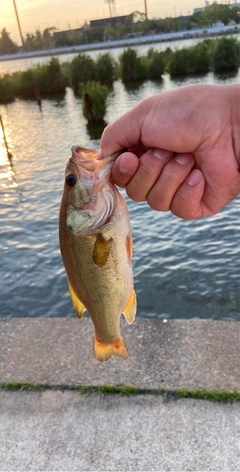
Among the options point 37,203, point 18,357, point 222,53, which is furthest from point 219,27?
point 18,357

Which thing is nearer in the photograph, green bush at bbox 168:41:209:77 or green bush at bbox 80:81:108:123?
green bush at bbox 80:81:108:123

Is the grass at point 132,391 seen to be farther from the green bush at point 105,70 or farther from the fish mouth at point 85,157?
the green bush at point 105,70

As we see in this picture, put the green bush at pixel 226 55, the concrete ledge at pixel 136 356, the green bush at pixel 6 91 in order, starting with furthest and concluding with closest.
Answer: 1. the green bush at pixel 6 91
2. the green bush at pixel 226 55
3. the concrete ledge at pixel 136 356

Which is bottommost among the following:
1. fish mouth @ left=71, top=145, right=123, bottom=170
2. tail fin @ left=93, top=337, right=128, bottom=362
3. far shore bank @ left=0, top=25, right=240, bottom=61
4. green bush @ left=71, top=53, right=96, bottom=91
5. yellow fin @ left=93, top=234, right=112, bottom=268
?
far shore bank @ left=0, top=25, right=240, bottom=61

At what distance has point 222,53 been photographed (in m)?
40.6

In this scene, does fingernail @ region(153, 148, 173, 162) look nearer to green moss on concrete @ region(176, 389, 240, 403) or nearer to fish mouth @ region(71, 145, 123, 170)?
fish mouth @ region(71, 145, 123, 170)

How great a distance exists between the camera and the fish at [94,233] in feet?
6.99

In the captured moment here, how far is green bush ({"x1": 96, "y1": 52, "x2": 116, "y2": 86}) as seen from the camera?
42.9 metres

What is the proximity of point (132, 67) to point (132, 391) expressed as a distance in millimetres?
43056

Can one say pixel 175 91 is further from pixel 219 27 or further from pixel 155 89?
pixel 219 27

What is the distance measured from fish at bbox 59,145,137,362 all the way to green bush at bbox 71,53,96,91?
43.2 m

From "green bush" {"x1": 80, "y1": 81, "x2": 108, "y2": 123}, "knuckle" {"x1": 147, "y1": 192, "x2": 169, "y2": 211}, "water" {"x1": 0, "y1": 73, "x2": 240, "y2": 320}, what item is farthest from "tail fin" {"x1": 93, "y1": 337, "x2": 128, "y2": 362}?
"green bush" {"x1": 80, "y1": 81, "x2": 108, "y2": 123}

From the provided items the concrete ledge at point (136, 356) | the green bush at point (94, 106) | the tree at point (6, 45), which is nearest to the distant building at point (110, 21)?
the tree at point (6, 45)

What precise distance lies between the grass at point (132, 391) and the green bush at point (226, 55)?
1610 inches
